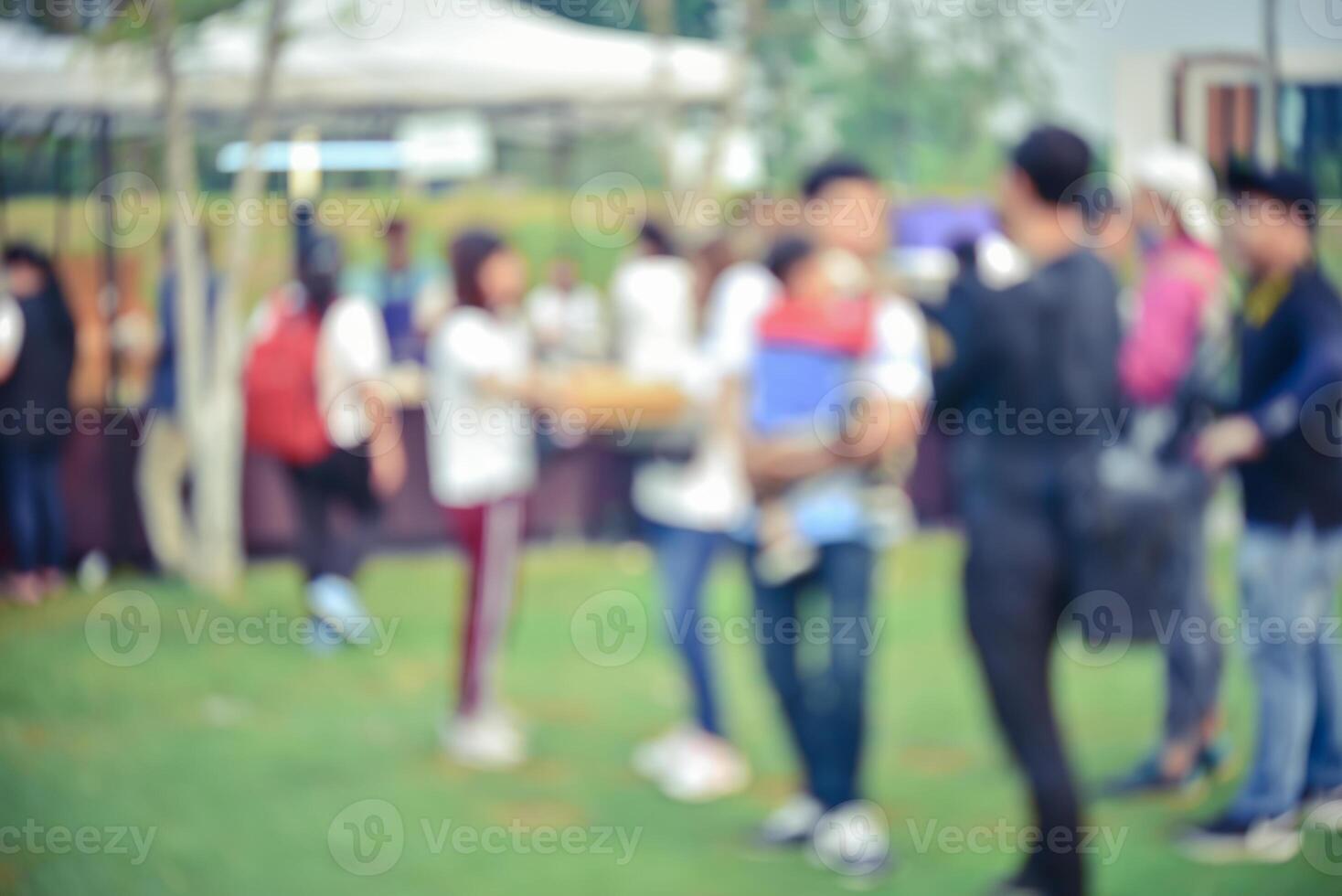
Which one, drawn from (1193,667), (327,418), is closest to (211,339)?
(327,418)

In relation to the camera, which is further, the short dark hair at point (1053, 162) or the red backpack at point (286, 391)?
the red backpack at point (286, 391)

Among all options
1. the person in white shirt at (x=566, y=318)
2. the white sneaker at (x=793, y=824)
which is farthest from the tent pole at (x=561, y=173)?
the white sneaker at (x=793, y=824)

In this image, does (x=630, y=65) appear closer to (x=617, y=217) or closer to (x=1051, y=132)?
(x=617, y=217)

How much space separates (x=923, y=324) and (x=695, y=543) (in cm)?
78

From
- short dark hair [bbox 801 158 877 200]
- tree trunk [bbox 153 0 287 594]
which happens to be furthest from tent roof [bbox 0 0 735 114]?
short dark hair [bbox 801 158 877 200]

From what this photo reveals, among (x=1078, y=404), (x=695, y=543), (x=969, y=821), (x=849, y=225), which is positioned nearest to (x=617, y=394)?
(x=695, y=543)

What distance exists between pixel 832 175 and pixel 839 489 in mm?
758

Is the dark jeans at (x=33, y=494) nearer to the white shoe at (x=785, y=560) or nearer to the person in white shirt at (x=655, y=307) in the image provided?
the person in white shirt at (x=655, y=307)

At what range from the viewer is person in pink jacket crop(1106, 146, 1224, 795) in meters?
3.98

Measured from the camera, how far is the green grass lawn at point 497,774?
408 centimetres

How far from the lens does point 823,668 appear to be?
4031mm

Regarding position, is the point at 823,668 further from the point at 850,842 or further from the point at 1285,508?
the point at 1285,508

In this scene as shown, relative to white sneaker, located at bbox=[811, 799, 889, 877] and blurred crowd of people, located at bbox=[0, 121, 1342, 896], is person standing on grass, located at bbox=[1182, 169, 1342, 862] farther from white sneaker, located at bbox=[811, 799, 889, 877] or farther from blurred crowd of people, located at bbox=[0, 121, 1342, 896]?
white sneaker, located at bbox=[811, 799, 889, 877]

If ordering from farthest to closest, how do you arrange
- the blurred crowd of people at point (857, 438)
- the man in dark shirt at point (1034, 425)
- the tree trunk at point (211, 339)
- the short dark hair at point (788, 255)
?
the tree trunk at point (211, 339), the short dark hair at point (788, 255), the blurred crowd of people at point (857, 438), the man in dark shirt at point (1034, 425)
